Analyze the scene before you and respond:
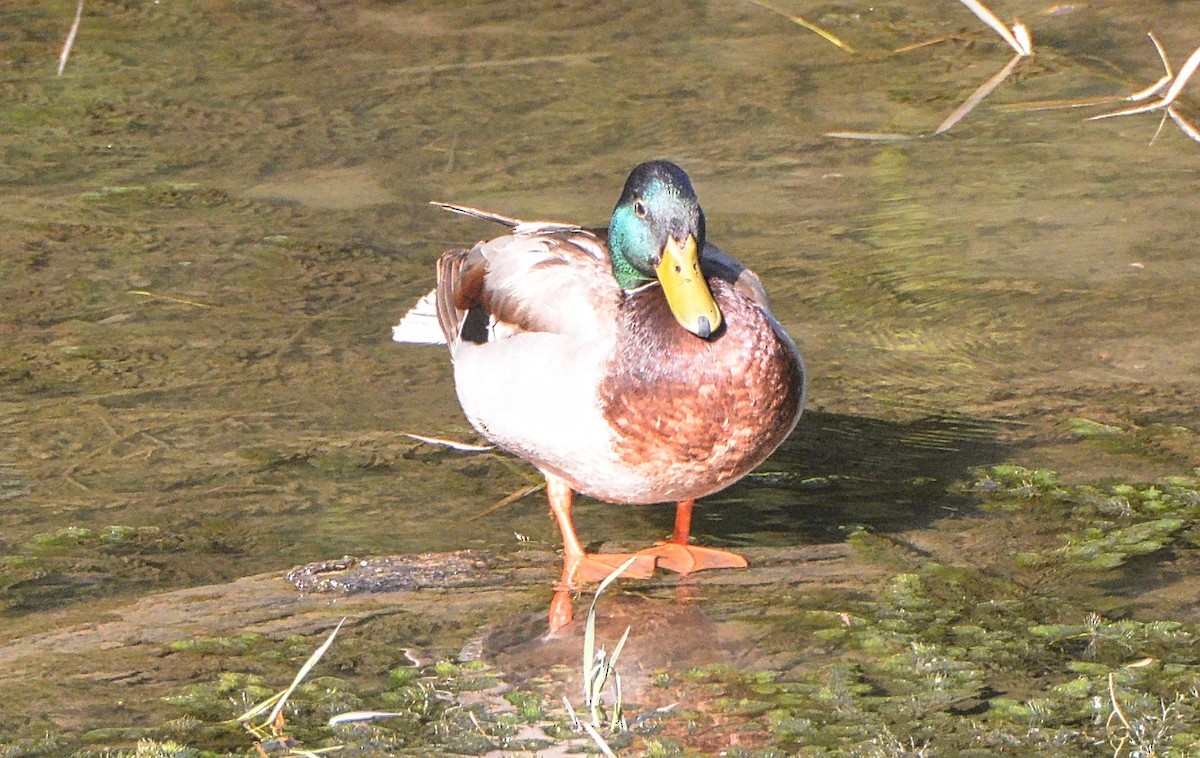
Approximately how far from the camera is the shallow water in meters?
4.05

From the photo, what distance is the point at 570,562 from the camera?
376 centimetres

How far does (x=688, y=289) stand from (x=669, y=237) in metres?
0.15

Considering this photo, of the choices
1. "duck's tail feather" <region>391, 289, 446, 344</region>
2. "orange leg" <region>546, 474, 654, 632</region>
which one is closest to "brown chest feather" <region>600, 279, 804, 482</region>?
"orange leg" <region>546, 474, 654, 632</region>

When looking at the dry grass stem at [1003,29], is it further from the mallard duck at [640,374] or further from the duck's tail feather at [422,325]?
the duck's tail feather at [422,325]

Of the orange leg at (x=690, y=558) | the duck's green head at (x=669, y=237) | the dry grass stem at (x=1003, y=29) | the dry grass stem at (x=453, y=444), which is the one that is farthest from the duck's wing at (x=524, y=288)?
the dry grass stem at (x=1003, y=29)

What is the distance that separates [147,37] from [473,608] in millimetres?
4569

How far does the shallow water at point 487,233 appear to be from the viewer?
159 inches

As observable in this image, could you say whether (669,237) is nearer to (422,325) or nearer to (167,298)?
(422,325)

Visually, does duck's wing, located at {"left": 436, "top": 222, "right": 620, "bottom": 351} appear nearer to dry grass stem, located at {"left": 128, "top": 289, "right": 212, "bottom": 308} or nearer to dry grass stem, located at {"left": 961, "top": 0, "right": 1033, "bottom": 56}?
dry grass stem, located at {"left": 128, "top": 289, "right": 212, "bottom": 308}

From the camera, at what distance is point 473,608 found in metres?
3.57

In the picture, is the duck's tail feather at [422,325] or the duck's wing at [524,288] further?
the duck's tail feather at [422,325]

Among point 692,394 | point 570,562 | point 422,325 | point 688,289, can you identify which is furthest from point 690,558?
point 422,325

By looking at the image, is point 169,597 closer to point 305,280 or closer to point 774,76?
point 305,280

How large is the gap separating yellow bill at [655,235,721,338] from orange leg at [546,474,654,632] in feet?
1.79
